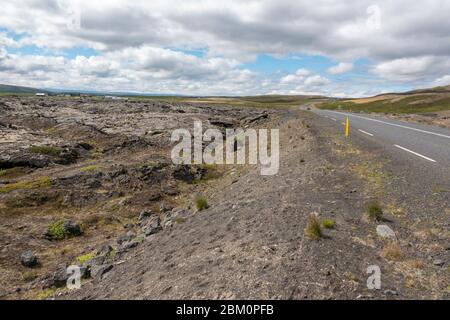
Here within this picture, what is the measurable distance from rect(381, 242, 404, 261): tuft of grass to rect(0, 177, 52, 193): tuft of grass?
61.5 feet

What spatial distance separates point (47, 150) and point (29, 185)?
9.75 m

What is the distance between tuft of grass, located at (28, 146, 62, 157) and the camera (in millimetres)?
28484

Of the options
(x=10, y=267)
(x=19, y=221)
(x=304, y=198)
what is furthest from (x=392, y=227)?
(x=19, y=221)

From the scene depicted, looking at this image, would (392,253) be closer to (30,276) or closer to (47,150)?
(30,276)

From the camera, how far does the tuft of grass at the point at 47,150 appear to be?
93.5 ft

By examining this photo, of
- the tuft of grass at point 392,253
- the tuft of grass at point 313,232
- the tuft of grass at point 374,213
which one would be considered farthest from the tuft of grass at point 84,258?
the tuft of grass at point 392,253

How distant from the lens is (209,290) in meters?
6.48

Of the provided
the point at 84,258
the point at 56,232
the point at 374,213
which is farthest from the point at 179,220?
the point at 374,213

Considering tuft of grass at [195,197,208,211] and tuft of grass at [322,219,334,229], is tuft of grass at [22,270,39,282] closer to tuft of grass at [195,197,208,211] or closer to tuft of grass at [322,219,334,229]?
tuft of grass at [195,197,208,211]

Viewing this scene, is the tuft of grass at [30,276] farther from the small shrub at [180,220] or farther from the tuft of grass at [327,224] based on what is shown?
the tuft of grass at [327,224]

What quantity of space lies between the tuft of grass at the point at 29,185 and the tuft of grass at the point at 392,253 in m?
18.7

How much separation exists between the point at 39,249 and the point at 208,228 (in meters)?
7.20
